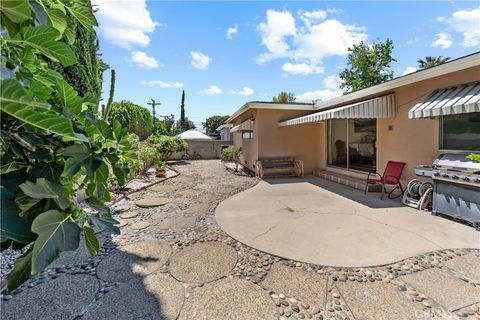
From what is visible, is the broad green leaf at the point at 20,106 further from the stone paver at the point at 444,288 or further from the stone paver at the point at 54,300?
the stone paver at the point at 444,288

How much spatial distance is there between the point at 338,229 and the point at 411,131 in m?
5.22

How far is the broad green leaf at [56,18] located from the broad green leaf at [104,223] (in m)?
0.96

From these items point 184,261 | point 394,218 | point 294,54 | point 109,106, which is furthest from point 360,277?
point 294,54

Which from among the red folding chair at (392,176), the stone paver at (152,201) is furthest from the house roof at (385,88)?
the stone paver at (152,201)

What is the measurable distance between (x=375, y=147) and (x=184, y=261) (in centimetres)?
929

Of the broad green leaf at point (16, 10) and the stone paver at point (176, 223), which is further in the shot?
the stone paver at point (176, 223)

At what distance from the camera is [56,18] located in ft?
3.96

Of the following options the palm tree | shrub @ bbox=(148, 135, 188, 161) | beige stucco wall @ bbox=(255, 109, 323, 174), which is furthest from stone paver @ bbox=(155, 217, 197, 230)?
the palm tree

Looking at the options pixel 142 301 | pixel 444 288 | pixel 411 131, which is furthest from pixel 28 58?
pixel 411 131

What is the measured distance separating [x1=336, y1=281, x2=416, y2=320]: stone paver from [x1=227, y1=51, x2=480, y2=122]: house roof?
20.1 ft

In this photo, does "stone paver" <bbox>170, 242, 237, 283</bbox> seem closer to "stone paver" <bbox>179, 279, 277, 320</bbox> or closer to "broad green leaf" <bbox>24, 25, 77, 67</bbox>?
"stone paver" <bbox>179, 279, 277, 320</bbox>

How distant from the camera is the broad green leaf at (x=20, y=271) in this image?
0.84 metres

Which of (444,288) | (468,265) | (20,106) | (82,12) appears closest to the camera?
(20,106)

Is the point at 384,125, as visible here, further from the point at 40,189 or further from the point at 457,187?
the point at 40,189
